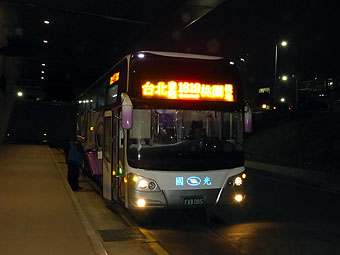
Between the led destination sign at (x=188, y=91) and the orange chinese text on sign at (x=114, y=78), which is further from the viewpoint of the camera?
the orange chinese text on sign at (x=114, y=78)

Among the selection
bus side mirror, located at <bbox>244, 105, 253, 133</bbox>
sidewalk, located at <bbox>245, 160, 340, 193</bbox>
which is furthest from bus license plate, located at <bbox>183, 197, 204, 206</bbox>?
sidewalk, located at <bbox>245, 160, 340, 193</bbox>

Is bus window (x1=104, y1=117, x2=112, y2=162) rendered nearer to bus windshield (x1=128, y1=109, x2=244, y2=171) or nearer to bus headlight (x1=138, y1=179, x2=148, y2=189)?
bus windshield (x1=128, y1=109, x2=244, y2=171)

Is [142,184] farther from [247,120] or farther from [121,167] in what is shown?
[247,120]

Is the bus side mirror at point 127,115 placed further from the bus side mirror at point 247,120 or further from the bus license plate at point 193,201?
the bus side mirror at point 247,120

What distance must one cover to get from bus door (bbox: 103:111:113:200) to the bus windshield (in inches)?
70.3

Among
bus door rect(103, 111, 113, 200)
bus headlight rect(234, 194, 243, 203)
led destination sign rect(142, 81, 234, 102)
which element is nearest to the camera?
led destination sign rect(142, 81, 234, 102)

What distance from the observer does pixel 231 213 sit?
9.79 m

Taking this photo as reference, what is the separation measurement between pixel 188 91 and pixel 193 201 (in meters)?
2.17

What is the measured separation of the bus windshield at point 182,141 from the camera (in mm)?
7832

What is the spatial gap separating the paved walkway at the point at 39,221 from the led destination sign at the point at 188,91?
9.45 feet

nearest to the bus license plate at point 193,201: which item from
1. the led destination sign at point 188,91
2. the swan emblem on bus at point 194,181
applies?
the swan emblem on bus at point 194,181

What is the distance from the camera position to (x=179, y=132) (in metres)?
7.97

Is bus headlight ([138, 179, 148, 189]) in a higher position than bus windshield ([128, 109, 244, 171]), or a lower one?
lower

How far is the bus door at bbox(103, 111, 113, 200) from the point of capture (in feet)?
31.6
